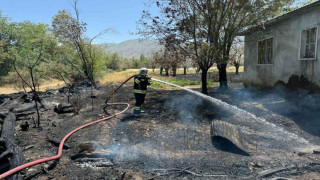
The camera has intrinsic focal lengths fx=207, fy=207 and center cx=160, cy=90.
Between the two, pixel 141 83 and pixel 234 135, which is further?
pixel 141 83

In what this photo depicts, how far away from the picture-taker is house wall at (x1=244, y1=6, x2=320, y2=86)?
7.26 meters

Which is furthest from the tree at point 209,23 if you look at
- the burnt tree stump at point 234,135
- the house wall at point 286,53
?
the burnt tree stump at point 234,135

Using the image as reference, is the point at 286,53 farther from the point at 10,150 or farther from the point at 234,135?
the point at 10,150

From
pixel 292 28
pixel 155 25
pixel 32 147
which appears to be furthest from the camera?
pixel 155 25

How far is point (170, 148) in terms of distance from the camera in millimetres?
Result: 4277

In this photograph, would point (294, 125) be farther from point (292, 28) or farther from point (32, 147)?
point (32, 147)

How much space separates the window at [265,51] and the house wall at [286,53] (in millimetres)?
193

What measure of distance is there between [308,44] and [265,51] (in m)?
2.81

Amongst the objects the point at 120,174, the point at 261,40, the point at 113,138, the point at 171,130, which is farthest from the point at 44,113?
the point at 261,40

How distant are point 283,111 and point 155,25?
6.29 metres

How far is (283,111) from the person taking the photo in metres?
6.75

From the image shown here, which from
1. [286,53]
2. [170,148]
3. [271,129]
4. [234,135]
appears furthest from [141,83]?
[286,53]

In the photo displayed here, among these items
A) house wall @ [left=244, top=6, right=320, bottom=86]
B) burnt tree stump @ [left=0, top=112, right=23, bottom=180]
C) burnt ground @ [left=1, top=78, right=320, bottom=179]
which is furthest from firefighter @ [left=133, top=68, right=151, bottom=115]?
house wall @ [left=244, top=6, right=320, bottom=86]

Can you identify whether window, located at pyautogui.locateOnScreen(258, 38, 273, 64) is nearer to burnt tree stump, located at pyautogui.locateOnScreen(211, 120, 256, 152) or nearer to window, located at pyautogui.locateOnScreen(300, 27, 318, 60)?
window, located at pyautogui.locateOnScreen(300, 27, 318, 60)
